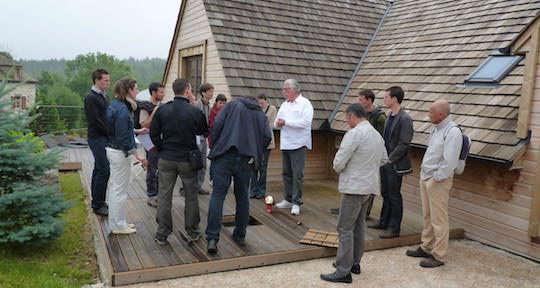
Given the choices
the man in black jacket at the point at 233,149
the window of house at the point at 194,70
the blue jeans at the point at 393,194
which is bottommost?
the blue jeans at the point at 393,194

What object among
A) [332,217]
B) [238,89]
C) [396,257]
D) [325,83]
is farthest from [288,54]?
[396,257]

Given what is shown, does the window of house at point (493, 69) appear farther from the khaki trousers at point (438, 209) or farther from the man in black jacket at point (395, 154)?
the khaki trousers at point (438, 209)

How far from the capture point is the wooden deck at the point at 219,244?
4.06 metres

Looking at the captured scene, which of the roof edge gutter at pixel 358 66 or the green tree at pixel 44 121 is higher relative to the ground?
the roof edge gutter at pixel 358 66

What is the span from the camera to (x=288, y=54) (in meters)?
8.92

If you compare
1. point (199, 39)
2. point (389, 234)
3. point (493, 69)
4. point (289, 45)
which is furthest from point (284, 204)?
point (199, 39)

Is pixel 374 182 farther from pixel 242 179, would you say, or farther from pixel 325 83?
pixel 325 83

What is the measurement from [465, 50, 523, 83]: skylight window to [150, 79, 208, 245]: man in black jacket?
421 cm

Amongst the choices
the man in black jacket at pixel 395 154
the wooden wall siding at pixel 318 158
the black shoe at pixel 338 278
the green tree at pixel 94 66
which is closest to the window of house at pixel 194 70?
the wooden wall siding at pixel 318 158

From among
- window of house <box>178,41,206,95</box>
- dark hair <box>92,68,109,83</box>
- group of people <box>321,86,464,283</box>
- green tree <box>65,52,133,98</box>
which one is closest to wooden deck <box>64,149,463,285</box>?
group of people <box>321,86,464,283</box>

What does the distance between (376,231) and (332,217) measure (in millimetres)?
747

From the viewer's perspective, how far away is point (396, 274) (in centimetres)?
443

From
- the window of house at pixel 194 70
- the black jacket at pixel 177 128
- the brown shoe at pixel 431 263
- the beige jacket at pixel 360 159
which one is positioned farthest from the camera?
the window of house at pixel 194 70

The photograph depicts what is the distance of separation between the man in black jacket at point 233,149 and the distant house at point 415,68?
114 inches
